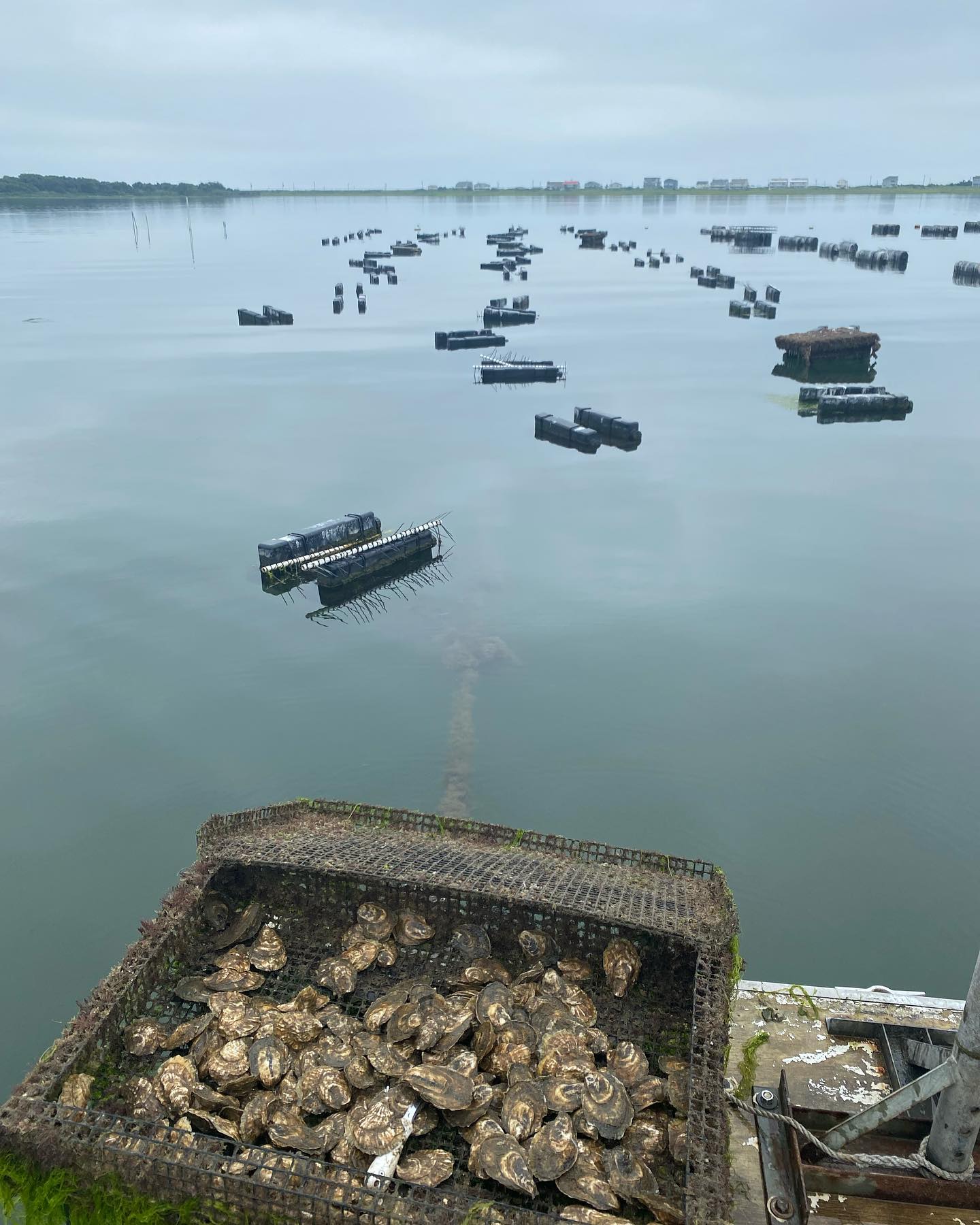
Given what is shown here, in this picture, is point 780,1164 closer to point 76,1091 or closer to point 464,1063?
point 464,1063

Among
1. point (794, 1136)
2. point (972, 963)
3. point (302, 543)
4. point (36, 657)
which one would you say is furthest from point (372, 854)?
point (302, 543)

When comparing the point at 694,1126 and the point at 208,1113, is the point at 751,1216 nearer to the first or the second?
the point at 694,1126

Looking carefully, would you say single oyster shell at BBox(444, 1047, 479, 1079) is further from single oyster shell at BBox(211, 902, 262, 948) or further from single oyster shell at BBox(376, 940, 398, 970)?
single oyster shell at BBox(211, 902, 262, 948)

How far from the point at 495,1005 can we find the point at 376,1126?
1.97 m

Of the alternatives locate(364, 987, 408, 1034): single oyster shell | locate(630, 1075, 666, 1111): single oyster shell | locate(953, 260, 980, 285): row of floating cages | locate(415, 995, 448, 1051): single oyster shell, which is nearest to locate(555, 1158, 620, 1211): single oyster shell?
locate(630, 1075, 666, 1111): single oyster shell

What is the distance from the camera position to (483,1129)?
8.69 metres

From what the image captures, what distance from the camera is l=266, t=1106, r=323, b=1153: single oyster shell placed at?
8.56m

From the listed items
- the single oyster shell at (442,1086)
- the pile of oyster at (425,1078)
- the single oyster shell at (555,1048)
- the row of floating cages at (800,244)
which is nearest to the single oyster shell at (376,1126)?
the pile of oyster at (425,1078)

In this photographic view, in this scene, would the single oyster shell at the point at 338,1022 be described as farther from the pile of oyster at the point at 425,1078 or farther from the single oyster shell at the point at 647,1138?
the single oyster shell at the point at 647,1138

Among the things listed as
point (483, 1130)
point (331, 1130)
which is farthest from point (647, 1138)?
point (331, 1130)

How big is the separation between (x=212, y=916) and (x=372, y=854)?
2.25 m

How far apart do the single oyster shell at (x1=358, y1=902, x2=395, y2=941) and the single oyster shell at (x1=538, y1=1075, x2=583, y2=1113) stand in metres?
2.95

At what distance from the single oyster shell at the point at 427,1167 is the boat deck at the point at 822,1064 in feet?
8.97

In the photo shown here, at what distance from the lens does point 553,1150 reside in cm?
848
